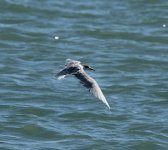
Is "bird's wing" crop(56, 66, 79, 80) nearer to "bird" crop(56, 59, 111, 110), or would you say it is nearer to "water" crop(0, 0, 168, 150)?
"bird" crop(56, 59, 111, 110)

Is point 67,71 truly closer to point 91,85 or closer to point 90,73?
point 91,85

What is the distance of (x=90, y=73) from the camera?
18.9 m

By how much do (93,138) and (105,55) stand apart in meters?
4.88

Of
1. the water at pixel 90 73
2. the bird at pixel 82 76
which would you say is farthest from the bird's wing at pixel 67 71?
the water at pixel 90 73

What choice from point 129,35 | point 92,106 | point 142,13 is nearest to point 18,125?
point 92,106

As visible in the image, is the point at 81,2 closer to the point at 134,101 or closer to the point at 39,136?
the point at 134,101

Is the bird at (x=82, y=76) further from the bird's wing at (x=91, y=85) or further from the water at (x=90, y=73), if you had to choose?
the water at (x=90, y=73)

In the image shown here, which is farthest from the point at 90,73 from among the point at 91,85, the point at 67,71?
the point at 91,85

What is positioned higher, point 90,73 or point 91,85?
point 90,73

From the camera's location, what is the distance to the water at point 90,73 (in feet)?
51.3

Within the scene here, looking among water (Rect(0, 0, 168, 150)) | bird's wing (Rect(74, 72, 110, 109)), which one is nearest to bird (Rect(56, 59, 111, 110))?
bird's wing (Rect(74, 72, 110, 109))

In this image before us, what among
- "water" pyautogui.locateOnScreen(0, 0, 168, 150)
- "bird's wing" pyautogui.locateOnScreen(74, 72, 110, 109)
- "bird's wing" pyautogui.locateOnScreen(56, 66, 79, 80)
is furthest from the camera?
"water" pyautogui.locateOnScreen(0, 0, 168, 150)

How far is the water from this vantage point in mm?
15625

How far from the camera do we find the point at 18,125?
16.0m
